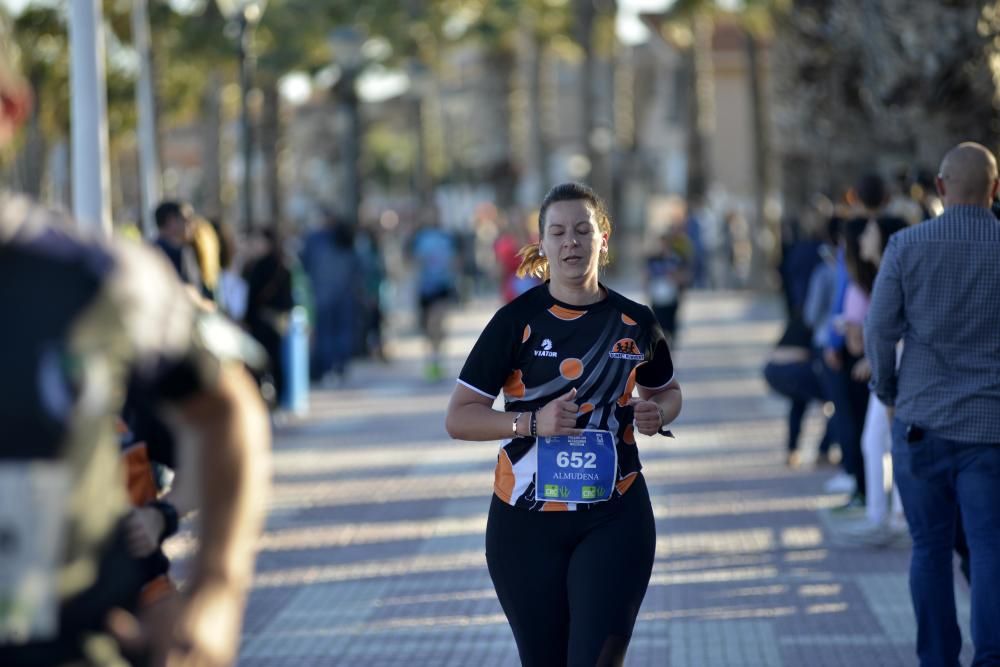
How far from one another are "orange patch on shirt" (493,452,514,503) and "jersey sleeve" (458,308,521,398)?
192 mm

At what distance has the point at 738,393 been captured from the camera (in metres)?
19.9

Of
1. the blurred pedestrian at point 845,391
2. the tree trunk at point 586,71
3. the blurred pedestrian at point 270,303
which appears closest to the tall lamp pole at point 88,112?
the blurred pedestrian at point 845,391

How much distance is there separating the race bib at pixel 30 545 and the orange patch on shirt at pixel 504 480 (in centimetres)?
268

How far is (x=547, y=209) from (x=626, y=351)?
494 millimetres

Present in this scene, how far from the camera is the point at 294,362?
1769 cm

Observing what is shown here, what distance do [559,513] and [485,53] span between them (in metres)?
46.3

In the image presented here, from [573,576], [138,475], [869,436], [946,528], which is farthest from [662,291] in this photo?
[138,475]

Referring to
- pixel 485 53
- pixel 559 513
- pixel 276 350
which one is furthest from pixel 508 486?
pixel 485 53

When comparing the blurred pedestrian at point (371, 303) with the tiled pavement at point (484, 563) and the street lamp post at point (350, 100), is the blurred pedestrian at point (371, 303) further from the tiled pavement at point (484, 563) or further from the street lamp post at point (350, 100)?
the tiled pavement at point (484, 563)

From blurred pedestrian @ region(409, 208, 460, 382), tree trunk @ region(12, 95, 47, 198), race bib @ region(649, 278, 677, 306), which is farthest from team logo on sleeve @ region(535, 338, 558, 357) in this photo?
tree trunk @ region(12, 95, 47, 198)

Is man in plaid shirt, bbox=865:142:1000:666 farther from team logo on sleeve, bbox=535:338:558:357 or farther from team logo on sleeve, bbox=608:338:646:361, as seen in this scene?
team logo on sleeve, bbox=535:338:558:357

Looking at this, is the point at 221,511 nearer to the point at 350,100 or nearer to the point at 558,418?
the point at 558,418

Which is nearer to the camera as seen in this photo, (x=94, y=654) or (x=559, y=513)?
(x=94, y=654)

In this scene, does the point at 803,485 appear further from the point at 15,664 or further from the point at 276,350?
the point at 15,664
